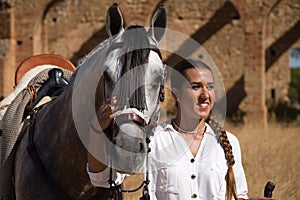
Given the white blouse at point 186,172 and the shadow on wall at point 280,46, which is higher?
the shadow on wall at point 280,46

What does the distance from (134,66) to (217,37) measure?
17732mm

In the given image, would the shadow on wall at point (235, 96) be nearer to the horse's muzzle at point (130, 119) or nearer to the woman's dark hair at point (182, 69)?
the woman's dark hair at point (182, 69)

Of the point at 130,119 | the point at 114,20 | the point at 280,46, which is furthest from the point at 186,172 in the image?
the point at 280,46

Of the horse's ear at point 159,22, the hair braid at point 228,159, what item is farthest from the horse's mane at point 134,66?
the hair braid at point 228,159

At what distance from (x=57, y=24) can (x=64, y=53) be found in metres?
1.14

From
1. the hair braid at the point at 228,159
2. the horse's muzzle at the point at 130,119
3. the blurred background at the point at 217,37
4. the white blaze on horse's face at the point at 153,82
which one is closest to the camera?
the horse's muzzle at the point at 130,119

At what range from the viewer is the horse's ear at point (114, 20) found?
2246 mm

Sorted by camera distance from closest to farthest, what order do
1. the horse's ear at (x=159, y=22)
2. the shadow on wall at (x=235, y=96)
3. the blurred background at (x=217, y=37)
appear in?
the horse's ear at (x=159, y=22) → the blurred background at (x=217, y=37) → the shadow on wall at (x=235, y=96)

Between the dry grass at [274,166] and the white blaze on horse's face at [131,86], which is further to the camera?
the dry grass at [274,166]

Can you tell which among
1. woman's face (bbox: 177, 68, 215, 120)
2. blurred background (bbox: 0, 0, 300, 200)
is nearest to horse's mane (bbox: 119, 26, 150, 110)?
woman's face (bbox: 177, 68, 215, 120)

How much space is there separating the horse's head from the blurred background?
10765 mm

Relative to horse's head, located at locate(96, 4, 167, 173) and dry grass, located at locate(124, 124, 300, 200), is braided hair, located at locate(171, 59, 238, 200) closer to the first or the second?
horse's head, located at locate(96, 4, 167, 173)

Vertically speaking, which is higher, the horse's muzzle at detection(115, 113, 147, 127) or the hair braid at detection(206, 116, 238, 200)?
the horse's muzzle at detection(115, 113, 147, 127)

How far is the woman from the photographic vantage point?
257 cm
